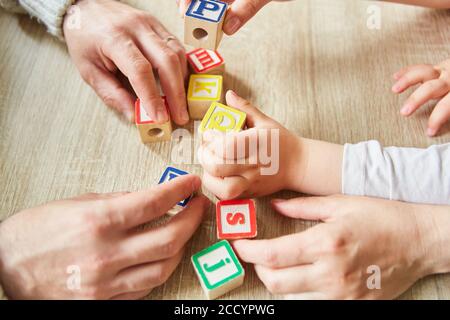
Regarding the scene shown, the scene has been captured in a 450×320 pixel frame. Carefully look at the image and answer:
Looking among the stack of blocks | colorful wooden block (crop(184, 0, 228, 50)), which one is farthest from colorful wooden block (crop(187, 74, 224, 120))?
colorful wooden block (crop(184, 0, 228, 50))

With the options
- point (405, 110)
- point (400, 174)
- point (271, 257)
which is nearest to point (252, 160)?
point (271, 257)

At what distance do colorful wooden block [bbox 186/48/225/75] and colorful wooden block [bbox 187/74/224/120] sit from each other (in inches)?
0.9

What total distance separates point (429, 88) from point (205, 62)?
52 centimetres

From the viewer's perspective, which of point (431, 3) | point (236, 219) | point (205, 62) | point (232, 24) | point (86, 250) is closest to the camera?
point (86, 250)

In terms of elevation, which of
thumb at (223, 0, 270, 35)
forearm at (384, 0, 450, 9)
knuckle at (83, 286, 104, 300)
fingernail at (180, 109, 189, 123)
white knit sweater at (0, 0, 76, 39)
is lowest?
knuckle at (83, 286, 104, 300)

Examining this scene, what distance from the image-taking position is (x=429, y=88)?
3.14 ft

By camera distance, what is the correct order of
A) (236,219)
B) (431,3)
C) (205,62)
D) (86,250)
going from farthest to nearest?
(431,3), (205,62), (236,219), (86,250)

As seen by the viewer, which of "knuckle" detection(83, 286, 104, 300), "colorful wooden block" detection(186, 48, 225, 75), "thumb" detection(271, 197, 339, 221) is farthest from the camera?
"colorful wooden block" detection(186, 48, 225, 75)

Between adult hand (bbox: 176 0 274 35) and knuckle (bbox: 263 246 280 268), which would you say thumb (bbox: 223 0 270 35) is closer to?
adult hand (bbox: 176 0 274 35)

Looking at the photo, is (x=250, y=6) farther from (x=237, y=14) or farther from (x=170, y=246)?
(x=170, y=246)

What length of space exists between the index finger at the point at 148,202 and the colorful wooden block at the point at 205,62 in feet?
Answer: 1.06

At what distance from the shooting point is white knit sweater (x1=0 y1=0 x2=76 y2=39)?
1.00 m

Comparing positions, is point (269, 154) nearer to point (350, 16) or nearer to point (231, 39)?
point (231, 39)
